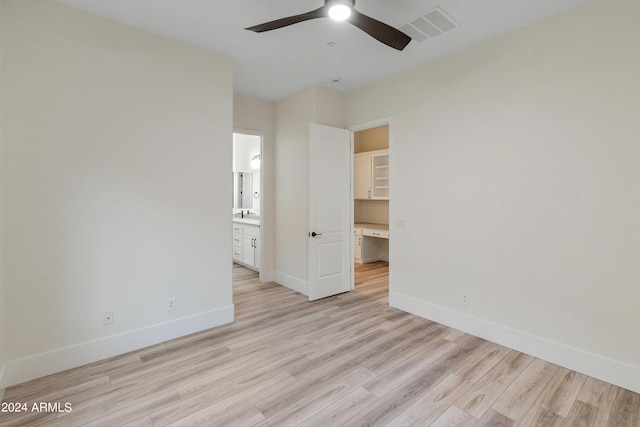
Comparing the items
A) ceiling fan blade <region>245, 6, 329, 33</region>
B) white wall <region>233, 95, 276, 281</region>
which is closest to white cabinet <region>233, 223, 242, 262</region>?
white wall <region>233, 95, 276, 281</region>

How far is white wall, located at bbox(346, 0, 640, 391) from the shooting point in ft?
7.02

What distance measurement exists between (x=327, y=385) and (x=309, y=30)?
117 inches

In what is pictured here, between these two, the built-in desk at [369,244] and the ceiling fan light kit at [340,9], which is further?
the built-in desk at [369,244]

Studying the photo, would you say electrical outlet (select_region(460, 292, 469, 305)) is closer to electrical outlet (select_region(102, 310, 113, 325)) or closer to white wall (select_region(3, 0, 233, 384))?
white wall (select_region(3, 0, 233, 384))

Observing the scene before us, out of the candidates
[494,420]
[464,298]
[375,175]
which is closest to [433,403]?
[494,420]

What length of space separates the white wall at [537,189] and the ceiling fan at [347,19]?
51.6 inches

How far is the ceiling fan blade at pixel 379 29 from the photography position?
6.16 feet

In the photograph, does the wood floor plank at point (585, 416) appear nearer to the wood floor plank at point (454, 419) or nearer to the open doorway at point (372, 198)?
the wood floor plank at point (454, 419)

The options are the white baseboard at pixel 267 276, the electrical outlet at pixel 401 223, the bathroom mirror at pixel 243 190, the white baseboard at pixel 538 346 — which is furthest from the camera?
the bathroom mirror at pixel 243 190

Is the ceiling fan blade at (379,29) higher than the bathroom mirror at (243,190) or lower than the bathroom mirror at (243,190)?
higher

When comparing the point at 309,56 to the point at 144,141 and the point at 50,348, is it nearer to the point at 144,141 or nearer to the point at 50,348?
the point at 144,141

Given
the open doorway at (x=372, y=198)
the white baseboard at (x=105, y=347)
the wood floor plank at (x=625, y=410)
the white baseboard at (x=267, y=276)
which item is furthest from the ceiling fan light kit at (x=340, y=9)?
the open doorway at (x=372, y=198)

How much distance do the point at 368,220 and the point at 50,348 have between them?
5694 mm

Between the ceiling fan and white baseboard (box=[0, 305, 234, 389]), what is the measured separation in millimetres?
2682
